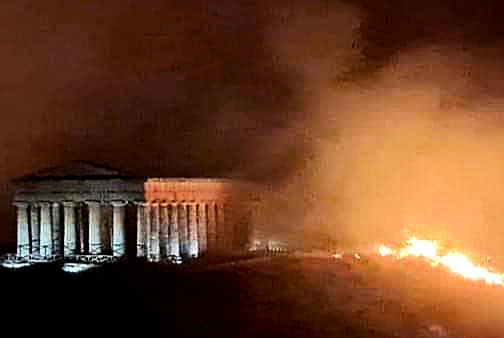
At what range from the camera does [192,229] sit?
3869 centimetres

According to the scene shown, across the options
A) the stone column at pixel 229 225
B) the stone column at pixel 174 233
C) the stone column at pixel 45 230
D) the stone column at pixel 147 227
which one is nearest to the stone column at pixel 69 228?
the stone column at pixel 45 230

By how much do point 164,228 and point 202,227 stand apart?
5.56ft

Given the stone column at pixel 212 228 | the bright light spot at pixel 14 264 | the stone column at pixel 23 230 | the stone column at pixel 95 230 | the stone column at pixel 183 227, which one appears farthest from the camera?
the stone column at pixel 212 228

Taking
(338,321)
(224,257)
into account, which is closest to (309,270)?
(224,257)

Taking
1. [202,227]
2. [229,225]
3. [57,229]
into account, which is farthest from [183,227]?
[57,229]

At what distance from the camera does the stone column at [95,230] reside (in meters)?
38.1

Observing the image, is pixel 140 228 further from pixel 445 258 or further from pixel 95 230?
pixel 445 258

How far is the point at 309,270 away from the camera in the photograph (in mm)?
31406

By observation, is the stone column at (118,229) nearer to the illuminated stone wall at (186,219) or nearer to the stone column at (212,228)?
the illuminated stone wall at (186,219)

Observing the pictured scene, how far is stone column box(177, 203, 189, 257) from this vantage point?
3819cm

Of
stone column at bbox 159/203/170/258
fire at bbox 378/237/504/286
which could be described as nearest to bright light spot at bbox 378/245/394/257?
fire at bbox 378/237/504/286

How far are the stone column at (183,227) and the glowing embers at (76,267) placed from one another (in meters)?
3.16

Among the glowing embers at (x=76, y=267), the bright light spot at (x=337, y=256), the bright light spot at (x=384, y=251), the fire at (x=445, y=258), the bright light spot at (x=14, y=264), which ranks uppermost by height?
the fire at (x=445, y=258)

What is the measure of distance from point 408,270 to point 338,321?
26.7ft
